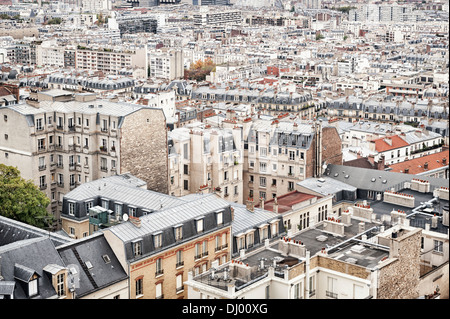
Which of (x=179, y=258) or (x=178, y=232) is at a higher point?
(x=178, y=232)

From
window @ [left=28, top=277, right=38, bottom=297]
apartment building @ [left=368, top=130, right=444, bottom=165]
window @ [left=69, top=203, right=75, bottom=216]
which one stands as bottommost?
apartment building @ [left=368, top=130, right=444, bottom=165]

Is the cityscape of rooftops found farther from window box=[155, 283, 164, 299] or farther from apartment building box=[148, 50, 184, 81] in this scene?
apartment building box=[148, 50, 184, 81]

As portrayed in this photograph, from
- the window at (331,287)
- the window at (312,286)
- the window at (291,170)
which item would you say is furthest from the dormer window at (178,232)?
the window at (291,170)

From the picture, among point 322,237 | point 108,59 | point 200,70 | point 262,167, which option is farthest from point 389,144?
point 108,59

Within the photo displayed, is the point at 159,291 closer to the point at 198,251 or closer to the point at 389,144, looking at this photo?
the point at 198,251

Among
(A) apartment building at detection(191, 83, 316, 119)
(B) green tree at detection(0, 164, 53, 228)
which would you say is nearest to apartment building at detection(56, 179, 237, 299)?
(B) green tree at detection(0, 164, 53, 228)

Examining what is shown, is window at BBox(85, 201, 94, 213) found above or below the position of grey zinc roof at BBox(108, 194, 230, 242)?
below
